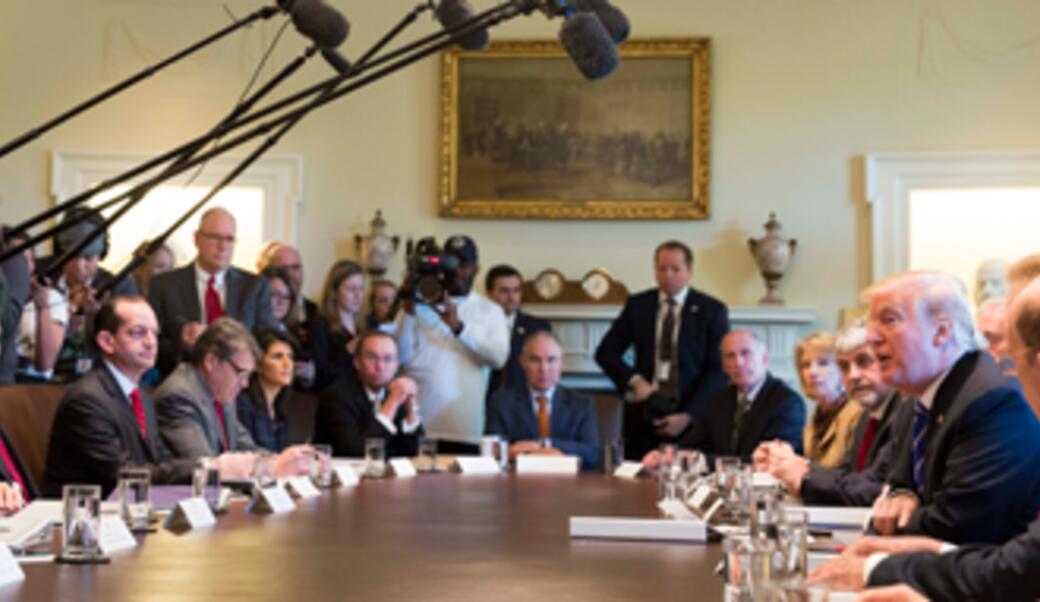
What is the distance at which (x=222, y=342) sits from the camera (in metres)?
4.65

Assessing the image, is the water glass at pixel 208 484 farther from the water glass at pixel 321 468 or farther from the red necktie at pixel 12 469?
the water glass at pixel 321 468

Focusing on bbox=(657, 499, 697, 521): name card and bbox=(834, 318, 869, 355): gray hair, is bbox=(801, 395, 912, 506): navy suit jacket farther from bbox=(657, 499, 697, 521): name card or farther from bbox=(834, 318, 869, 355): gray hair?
bbox=(657, 499, 697, 521): name card

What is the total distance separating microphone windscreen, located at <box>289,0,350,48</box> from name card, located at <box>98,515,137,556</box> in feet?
3.30

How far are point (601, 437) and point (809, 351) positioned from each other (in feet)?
4.32

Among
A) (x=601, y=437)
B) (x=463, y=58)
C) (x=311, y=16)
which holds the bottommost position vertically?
(x=601, y=437)

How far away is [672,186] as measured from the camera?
30.1ft

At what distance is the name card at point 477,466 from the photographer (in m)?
5.10

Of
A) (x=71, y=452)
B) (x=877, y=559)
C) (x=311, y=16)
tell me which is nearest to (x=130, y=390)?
(x=71, y=452)

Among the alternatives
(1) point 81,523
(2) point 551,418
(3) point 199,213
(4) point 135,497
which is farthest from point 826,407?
(3) point 199,213

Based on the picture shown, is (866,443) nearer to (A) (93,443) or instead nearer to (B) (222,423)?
(B) (222,423)

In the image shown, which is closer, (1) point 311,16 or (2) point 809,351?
(1) point 311,16

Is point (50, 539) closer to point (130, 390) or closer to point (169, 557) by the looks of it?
point (169, 557)

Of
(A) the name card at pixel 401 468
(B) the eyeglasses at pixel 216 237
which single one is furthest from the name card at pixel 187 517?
(B) the eyeglasses at pixel 216 237

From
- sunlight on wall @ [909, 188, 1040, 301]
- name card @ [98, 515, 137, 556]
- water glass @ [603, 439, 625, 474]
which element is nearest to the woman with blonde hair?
water glass @ [603, 439, 625, 474]
